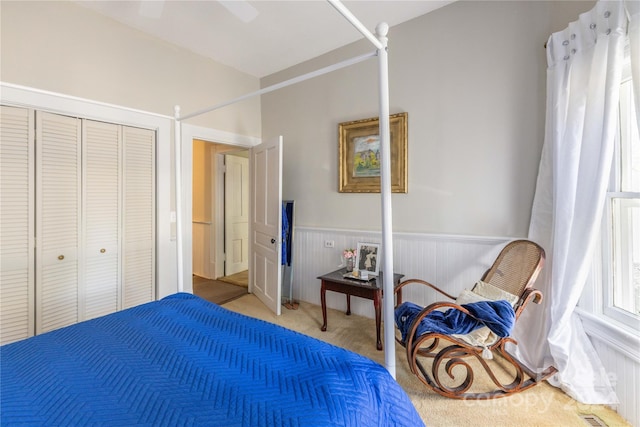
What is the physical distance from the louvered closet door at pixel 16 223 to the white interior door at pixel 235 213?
2.59 meters

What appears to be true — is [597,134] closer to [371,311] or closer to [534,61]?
[534,61]

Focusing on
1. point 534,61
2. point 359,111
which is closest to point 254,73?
point 359,111

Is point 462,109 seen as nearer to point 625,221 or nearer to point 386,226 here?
point 625,221

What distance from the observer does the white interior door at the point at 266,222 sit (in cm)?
305

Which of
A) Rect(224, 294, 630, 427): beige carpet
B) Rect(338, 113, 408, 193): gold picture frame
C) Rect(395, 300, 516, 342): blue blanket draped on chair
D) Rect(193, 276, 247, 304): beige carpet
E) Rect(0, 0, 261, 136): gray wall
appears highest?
Rect(0, 0, 261, 136): gray wall

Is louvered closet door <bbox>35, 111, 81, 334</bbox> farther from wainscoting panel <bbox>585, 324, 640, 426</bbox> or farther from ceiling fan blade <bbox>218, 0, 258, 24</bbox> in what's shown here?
wainscoting panel <bbox>585, 324, 640, 426</bbox>

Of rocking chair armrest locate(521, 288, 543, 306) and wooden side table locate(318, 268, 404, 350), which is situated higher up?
rocking chair armrest locate(521, 288, 543, 306)

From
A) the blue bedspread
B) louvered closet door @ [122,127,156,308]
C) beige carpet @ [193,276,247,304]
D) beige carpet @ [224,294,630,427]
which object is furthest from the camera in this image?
beige carpet @ [193,276,247,304]

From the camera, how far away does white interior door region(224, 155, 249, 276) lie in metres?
4.65

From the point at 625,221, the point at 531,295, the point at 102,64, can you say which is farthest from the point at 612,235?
the point at 102,64

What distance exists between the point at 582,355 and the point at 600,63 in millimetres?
1767

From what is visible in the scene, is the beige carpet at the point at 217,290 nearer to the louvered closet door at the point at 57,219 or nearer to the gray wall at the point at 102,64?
the louvered closet door at the point at 57,219

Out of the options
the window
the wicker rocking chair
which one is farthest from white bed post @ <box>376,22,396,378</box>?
the window

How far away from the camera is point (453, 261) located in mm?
2486
